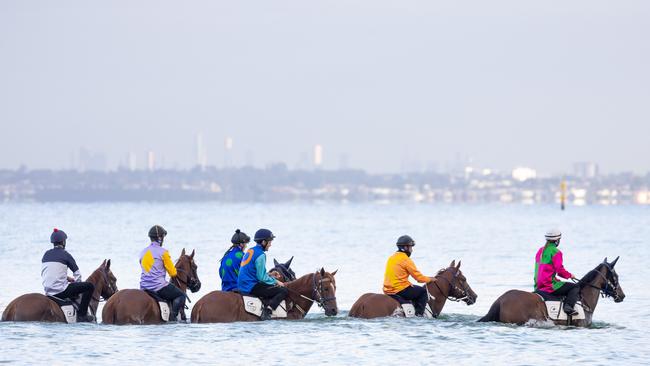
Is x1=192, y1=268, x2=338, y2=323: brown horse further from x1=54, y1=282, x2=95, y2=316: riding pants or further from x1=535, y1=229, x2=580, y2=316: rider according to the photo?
x1=535, y1=229, x2=580, y2=316: rider

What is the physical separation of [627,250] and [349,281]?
3745 centimetres

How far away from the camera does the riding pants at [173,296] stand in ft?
83.9

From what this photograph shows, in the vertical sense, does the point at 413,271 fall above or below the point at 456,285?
above

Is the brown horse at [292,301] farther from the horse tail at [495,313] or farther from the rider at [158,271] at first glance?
the horse tail at [495,313]

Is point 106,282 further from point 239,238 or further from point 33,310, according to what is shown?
point 239,238

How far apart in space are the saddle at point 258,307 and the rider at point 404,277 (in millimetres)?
2182

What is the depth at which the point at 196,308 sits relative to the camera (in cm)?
2517

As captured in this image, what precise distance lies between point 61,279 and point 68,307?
2.17 ft

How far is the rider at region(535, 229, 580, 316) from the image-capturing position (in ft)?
82.0

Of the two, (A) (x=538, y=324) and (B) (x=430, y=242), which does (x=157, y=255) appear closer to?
(A) (x=538, y=324)

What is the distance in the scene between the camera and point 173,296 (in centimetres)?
2567

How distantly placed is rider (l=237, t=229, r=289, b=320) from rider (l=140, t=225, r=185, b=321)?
53.6 inches

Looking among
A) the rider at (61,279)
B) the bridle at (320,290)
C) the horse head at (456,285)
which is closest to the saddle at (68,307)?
the rider at (61,279)

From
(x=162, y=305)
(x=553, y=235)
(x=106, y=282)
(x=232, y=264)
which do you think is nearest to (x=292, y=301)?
(x=232, y=264)
